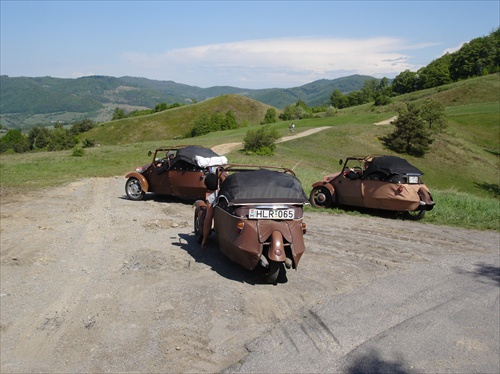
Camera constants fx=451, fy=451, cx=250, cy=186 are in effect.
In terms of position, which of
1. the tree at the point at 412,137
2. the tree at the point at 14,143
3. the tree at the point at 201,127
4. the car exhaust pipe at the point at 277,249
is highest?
the car exhaust pipe at the point at 277,249

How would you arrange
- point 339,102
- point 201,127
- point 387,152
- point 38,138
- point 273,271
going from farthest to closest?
point 339,102, point 38,138, point 201,127, point 387,152, point 273,271

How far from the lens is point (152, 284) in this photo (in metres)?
6.71

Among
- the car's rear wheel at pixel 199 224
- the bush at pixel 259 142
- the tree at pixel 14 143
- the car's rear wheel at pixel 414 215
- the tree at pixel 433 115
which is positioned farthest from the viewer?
the tree at pixel 14 143

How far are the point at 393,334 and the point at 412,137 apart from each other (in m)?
37.5

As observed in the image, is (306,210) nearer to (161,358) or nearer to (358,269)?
(358,269)

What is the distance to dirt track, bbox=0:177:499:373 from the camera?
16.4 feet

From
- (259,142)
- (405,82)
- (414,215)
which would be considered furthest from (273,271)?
(405,82)

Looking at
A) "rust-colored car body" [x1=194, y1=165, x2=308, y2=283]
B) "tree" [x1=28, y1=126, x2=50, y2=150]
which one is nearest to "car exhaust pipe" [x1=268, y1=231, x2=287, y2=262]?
"rust-colored car body" [x1=194, y1=165, x2=308, y2=283]

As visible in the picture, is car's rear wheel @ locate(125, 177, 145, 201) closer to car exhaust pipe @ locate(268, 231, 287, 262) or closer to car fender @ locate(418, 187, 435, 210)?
car fender @ locate(418, 187, 435, 210)

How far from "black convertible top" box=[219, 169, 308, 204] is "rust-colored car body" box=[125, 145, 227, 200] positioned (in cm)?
559

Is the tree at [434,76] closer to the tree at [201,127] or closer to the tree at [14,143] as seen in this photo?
the tree at [201,127]

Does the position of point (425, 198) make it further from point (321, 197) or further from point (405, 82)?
point (405, 82)

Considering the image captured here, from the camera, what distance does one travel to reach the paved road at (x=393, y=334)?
190 inches

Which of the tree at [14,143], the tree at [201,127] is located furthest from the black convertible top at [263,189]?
the tree at [14,143]
